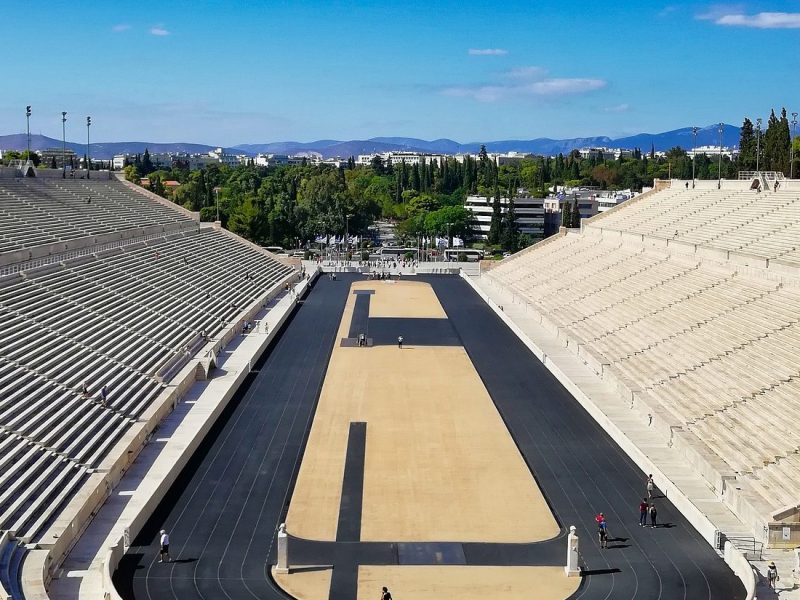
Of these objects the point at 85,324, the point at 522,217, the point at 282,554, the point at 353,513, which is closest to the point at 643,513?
the point at 353,513

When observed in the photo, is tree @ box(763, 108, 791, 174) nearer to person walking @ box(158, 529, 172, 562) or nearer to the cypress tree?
the cypress tree

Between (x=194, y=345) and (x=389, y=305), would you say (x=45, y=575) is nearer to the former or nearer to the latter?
(x=194, y=345)

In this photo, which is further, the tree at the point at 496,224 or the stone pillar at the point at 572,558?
the tree at the point at 496,224

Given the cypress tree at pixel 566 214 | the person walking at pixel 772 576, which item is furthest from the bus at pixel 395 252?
the person walking at pixel 772 576

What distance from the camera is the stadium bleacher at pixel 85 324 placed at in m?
19.4

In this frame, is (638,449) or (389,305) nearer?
(638,449)

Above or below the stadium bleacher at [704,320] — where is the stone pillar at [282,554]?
below

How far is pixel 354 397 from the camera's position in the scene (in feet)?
100

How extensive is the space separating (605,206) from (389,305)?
184 ft

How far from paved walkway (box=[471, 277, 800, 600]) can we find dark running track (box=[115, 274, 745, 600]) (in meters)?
0.60

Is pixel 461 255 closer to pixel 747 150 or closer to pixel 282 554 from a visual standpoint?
pixel 747 150

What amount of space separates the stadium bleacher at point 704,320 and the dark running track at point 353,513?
203 cm

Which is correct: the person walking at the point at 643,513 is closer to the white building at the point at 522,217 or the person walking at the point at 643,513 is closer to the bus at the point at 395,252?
the bus at the point at 395,252

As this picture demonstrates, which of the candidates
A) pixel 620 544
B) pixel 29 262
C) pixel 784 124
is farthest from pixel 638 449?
pixel 784 124
